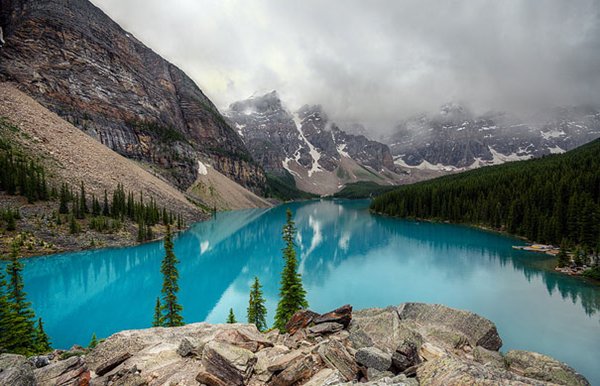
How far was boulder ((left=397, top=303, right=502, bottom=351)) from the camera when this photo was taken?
535 inches

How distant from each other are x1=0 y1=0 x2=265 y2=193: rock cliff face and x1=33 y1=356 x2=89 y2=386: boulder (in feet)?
444

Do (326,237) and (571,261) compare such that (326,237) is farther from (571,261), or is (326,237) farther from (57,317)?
(57,317)

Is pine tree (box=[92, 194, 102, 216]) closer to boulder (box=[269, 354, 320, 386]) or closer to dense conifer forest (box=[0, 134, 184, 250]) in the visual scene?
dense conifer forest (box=[0, 134, 184, 250])

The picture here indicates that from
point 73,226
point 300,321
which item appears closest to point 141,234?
point 73,226

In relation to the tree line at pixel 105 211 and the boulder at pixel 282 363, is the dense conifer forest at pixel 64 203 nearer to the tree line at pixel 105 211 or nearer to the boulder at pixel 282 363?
the tree line at pixel 105 211

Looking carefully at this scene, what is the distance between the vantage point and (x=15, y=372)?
27.7 ft

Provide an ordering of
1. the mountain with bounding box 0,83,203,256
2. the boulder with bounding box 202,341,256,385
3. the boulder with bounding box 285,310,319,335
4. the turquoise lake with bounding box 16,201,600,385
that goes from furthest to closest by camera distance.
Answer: the mountain with bounding box 0,83,203,256
the turquoise lake with bounding box 16,201,600,385
the boulder with bounding box 285,310,319,335
the boulder with bounding box 202,341,256,385

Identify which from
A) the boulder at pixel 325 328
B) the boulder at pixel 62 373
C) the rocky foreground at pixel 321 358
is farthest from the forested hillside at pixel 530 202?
the boulder at pixel 62 373

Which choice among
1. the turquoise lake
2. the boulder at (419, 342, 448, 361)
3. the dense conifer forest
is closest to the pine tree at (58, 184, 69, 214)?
the dense conifer forest

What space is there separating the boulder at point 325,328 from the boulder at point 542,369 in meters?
6.64

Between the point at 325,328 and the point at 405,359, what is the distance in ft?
13.5

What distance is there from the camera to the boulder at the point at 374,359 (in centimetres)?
964

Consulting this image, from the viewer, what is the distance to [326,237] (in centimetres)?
8506

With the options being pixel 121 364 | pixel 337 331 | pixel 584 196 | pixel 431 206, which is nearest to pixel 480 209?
pixel 431 206
